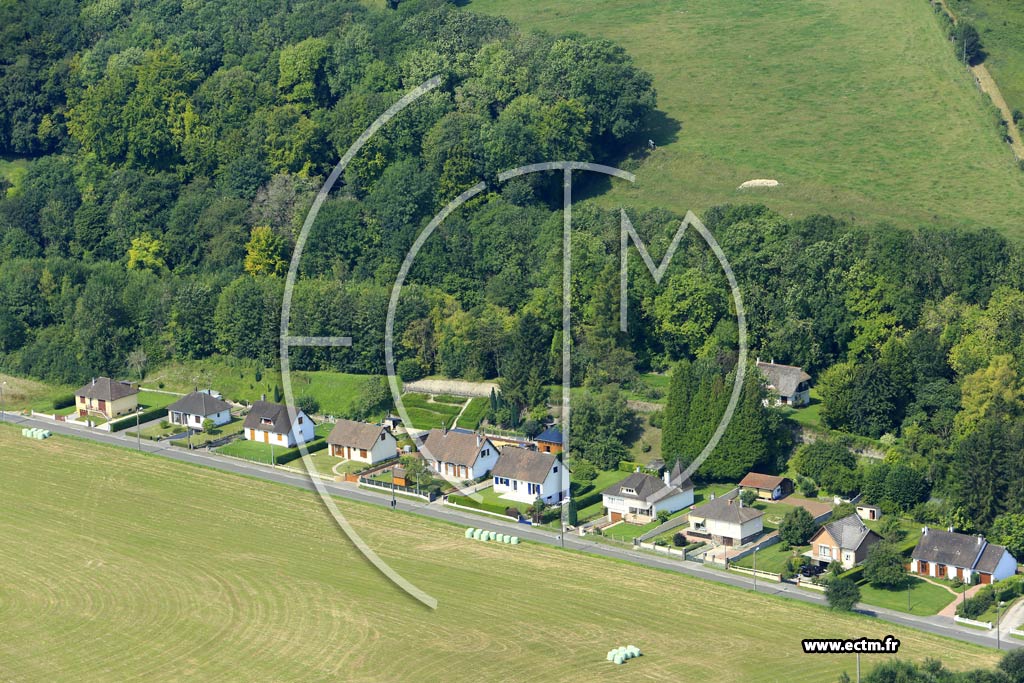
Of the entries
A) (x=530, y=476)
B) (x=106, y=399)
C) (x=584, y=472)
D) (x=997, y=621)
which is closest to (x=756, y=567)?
(x=997, y=621)

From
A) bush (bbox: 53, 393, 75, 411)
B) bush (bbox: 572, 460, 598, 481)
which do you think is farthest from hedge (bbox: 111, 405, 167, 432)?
bush (bbox: 572, 460, 598, 481)

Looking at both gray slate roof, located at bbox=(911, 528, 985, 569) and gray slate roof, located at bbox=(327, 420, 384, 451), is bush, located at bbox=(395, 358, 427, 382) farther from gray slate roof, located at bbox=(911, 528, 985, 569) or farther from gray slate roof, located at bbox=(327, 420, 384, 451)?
gray slate roof, located at bbox=(911, 528, 985, 569)

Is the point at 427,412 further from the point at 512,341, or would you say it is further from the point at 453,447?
the point at 453,447

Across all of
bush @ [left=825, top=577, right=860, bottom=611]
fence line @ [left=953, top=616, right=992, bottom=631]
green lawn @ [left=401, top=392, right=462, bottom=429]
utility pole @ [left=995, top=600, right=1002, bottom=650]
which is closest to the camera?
utility pole @ [left=995, top=600, right=1002, bottom=650]

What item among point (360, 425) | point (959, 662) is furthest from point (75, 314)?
point (959, 662)

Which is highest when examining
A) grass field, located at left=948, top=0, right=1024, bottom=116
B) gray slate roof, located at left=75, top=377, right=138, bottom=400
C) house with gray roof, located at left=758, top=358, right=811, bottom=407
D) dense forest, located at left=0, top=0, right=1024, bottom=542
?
grass field, located at left=948, top=0, right=1024, bottom=116

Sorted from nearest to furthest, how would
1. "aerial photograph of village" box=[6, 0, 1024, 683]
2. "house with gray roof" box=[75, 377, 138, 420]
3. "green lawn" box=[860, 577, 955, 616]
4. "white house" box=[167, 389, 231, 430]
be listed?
"aerial photograph of village" box=[6, 0, 1024, 683] < "green lawn" box=[860, 577, 955, 616] < "white house" box=[167, 389, 231, 430] < "house with gray roof" box=[75, 377, 138, 420]

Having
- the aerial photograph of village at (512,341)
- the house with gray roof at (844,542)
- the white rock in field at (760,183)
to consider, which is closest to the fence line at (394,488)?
the aerial photograph of village at (512,341)

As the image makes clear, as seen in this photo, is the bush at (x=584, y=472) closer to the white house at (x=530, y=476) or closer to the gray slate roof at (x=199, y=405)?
the white house at (x=530, y=476)
